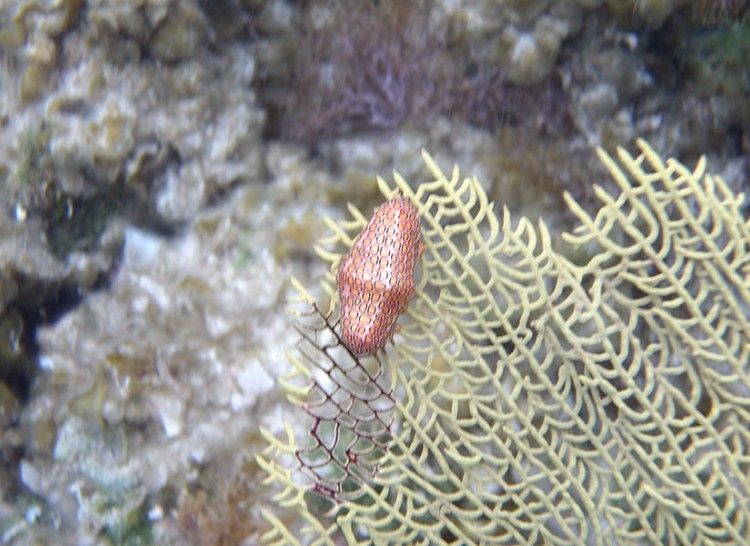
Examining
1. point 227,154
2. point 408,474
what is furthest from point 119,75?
point 408,474

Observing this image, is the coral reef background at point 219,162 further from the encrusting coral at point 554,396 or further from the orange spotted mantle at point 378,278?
the orange spotted mantle at point 378,278

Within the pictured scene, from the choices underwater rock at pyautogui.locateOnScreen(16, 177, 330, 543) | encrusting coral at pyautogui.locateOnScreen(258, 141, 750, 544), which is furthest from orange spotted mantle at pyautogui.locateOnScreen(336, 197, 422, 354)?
underwater rock at pyautogui.locateOnScreen(16, 177, 330, 543)

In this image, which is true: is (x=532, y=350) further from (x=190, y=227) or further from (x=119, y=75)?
(x=119, y=75)

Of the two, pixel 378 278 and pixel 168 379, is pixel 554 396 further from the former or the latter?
pixel 168 379

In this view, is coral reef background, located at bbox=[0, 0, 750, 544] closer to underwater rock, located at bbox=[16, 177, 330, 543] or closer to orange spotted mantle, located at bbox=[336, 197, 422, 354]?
underwater rock, located at bbox=[16, 177, 330, 543]

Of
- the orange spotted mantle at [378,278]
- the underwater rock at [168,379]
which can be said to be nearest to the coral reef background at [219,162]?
the underwater rock at [168,379]
